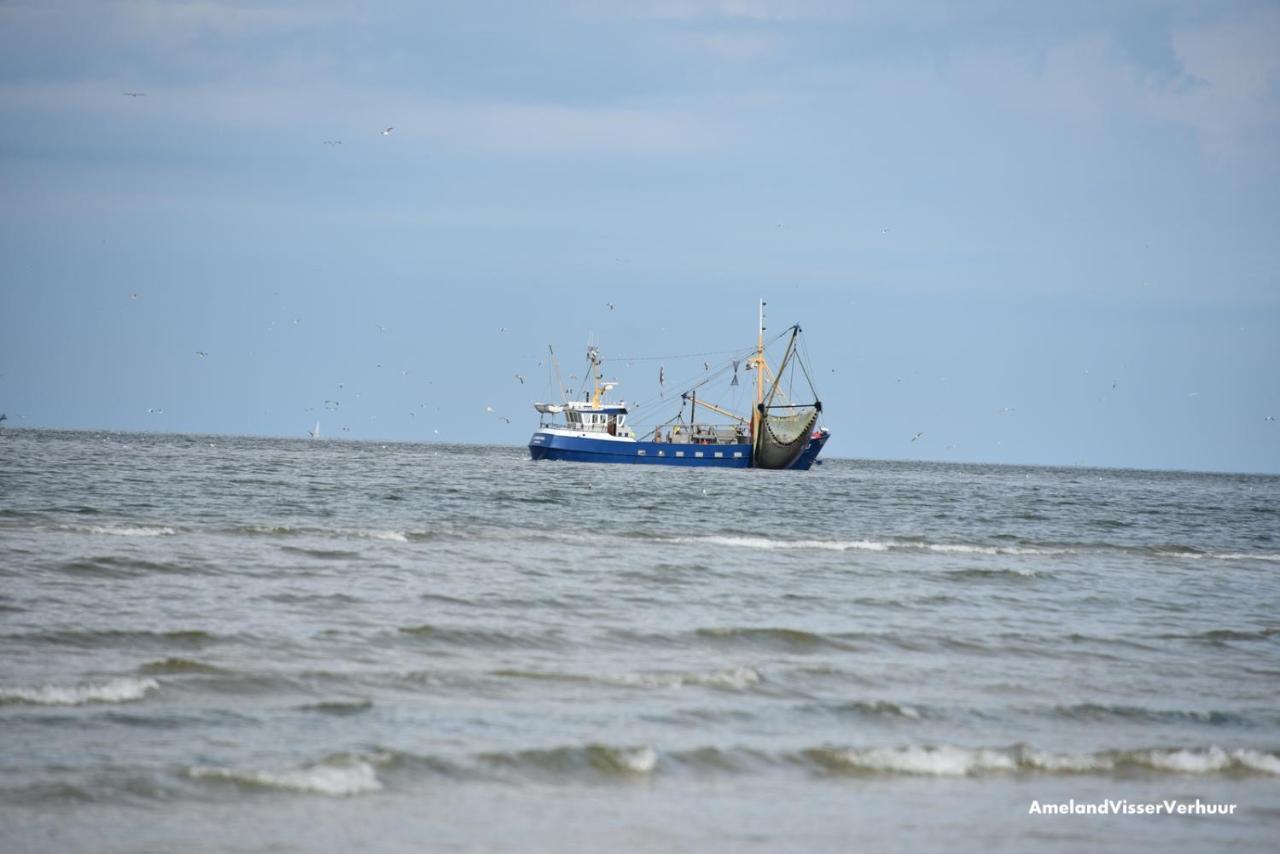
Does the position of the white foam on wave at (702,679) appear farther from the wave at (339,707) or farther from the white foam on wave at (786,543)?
the white foam on wave at (786,543)

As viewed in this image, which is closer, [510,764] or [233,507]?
[510,764]

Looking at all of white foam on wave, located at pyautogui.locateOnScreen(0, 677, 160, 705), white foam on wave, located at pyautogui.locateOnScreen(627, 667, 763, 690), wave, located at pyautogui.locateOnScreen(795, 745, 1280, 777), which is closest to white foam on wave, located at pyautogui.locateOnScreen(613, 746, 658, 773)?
wave, located at pyautogui.locateOnScreen(795, 745, 1280, 777)

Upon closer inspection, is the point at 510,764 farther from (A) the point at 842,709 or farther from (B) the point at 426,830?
(A) the point at 842,709

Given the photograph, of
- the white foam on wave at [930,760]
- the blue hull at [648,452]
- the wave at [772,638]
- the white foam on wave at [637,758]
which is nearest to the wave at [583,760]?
the white foam on wave at [637,758]

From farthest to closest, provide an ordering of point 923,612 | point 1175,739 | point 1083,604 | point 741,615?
point 1083,604
point 923,612
point 741,615
point 1175,739

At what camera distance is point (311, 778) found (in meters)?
10.9

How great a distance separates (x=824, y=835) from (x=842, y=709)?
4227mm

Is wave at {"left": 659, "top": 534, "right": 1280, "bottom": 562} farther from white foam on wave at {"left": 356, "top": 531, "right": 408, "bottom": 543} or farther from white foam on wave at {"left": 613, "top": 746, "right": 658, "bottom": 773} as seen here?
white foam on wave at {"left": 613, "top": 746, "right": 658, "bottom": 773}

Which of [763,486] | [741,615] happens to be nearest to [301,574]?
[741,615]

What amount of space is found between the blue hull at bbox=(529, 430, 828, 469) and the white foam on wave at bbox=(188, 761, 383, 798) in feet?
317

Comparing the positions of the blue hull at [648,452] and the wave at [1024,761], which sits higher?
the blue hull at [648,452]

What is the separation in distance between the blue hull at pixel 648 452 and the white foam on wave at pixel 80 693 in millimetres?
94047

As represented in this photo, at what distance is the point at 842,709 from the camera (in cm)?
A: 1442

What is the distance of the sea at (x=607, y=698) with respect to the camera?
409 inches
